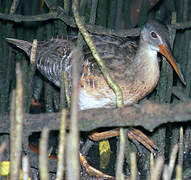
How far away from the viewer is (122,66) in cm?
408

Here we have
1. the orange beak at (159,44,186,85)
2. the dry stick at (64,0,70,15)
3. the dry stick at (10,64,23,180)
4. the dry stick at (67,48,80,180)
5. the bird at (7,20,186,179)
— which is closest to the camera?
the dry stick at (67,48,80,180)

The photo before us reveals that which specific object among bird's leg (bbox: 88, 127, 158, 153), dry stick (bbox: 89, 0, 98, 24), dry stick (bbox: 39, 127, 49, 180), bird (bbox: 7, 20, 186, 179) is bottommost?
bird's leg (bbox: 88, 127, 158, 153)

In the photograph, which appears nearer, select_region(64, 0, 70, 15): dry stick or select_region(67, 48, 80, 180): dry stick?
select_region(67, 48, 80, 180): dry stick

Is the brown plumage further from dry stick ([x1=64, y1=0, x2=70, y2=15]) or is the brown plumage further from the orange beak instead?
dry stick ([x1=64, y1=0, x2=70, y2=15])

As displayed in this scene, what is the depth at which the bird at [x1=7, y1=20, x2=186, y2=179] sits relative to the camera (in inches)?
156

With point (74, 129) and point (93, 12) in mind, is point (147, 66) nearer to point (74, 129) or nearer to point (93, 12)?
point (93, 12)

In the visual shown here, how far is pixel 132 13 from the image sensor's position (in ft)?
18.3

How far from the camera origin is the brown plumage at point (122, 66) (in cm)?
396

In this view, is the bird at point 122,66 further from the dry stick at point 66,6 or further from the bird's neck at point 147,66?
the dry stick at point 66,6

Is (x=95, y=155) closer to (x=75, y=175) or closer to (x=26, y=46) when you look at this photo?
(x=26, y=46)

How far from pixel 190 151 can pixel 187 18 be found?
1.51m

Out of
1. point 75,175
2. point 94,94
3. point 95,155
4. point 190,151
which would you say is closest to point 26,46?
point 94,94

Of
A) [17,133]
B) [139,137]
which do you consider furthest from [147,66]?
[17,133]

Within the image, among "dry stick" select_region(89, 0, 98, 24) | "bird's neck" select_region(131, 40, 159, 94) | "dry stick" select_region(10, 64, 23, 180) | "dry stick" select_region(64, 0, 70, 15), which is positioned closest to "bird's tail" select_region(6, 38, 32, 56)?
"dry stick" select_region(64, 0, 70, 15)
